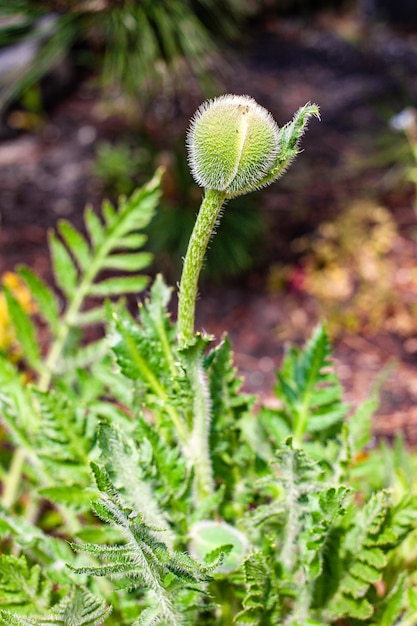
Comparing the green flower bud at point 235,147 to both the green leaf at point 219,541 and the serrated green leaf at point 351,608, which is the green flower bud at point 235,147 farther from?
the serrated green leaf at point 351,608

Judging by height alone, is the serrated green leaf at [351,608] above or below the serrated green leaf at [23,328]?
below

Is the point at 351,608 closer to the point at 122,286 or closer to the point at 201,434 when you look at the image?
the point at 201,434

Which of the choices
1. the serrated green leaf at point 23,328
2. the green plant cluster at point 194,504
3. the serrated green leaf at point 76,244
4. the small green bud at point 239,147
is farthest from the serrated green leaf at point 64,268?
the small green bud at point 239,147

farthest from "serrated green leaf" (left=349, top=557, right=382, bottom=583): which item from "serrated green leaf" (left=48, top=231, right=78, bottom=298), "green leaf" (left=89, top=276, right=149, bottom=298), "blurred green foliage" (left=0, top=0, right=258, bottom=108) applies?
"blurred green foliage" (left=0, top=0, right=258, bottom=108)

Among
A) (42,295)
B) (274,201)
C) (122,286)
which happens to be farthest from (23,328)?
(274,201)

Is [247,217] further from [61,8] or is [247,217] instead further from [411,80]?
[411,80]

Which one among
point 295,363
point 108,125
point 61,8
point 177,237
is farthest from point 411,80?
point 295,363
